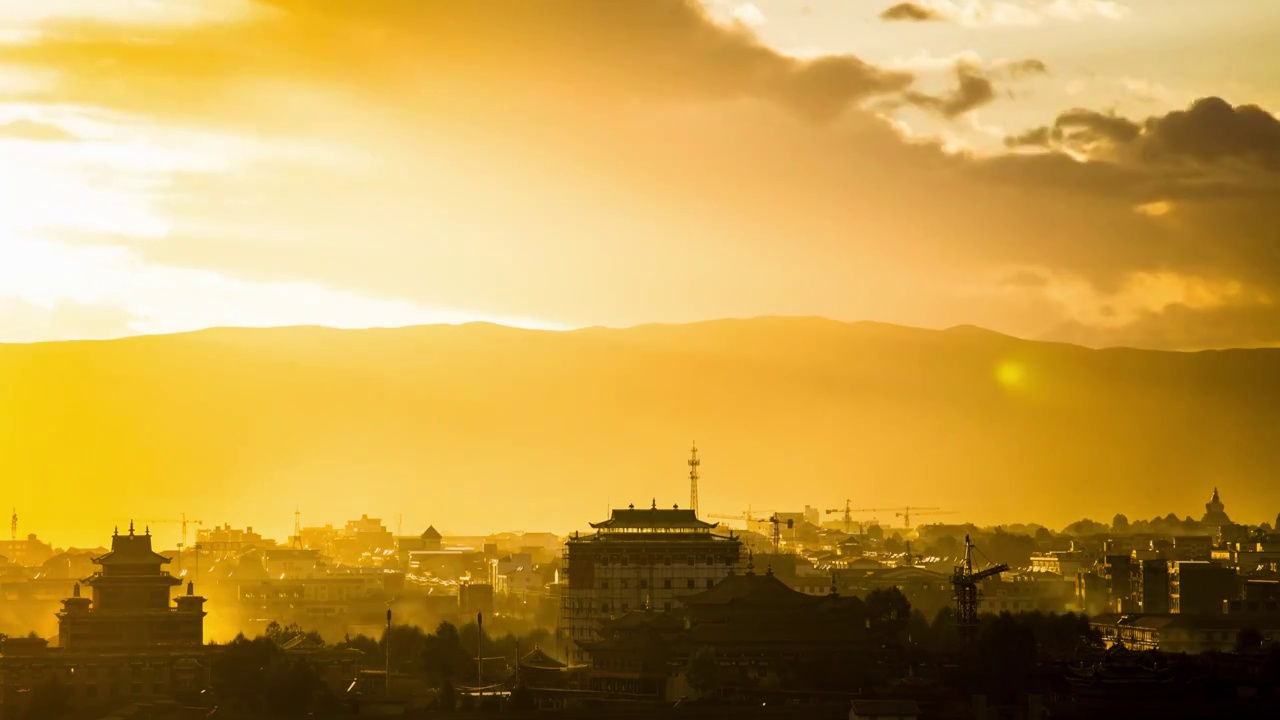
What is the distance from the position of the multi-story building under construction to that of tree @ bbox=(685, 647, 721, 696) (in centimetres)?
3987

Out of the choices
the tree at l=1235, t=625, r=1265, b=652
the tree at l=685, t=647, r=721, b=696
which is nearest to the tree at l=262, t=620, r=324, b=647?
the tree at l=685, t=647, r=721, b=696

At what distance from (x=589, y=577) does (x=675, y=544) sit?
6.17m

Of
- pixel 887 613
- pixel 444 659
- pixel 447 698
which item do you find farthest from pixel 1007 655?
pixel 444 659

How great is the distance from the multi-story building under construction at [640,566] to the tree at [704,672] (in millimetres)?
39866

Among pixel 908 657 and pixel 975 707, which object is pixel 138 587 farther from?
pixel 975 707

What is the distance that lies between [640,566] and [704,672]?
4935 centimetres

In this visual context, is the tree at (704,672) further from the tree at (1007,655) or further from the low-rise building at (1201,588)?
the low-rise building at (1201,588)

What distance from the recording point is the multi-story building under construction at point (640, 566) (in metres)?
170

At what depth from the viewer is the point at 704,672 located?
123500 mm

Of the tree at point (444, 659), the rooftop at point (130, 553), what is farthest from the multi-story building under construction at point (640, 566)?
the rooftop at point (130, 553)

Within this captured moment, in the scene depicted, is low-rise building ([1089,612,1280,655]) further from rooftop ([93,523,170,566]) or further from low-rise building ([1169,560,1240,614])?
rooftop ([93,523,170,566])

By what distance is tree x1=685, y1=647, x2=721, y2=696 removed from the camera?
12062 cm

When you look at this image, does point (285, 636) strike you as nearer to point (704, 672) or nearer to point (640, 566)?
point (640, 566)

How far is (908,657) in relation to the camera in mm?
127188
